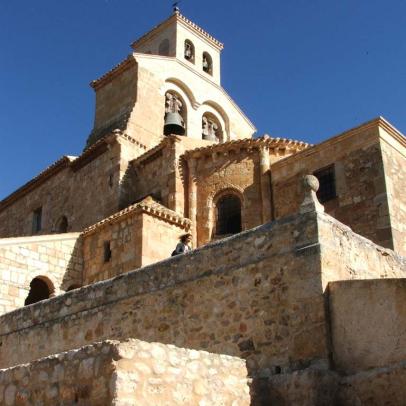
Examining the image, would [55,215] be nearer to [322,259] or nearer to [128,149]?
[128,149]

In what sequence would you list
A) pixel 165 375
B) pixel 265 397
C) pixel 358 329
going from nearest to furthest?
pixel 165 375
pixel 265 397
pixel 358 329

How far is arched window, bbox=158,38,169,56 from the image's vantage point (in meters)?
32.2

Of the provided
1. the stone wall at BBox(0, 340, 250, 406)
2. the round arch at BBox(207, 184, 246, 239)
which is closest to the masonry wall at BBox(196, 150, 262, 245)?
the round arch at BBox(207, 184, 246, 239)

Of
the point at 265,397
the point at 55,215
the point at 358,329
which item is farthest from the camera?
the point at 55,215

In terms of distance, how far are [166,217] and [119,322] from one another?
9.06 m

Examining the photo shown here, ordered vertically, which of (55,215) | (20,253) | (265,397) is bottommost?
(265,397)

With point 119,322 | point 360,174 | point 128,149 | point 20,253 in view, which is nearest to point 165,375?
point 119,322

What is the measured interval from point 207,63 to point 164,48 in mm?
2381

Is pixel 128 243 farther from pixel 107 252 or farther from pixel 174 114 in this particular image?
pixel 174 114

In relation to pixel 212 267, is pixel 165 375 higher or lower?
lower

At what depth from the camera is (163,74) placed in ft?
91.6

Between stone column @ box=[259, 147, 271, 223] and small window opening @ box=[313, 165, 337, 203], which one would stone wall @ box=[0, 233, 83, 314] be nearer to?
stone column @ box=[259, 147, 271, 223]

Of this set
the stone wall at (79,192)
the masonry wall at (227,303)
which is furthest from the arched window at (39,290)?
the masonry wall at (227,303)

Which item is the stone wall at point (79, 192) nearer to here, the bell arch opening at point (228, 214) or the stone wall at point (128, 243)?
the stone wall at point (128, 243)
